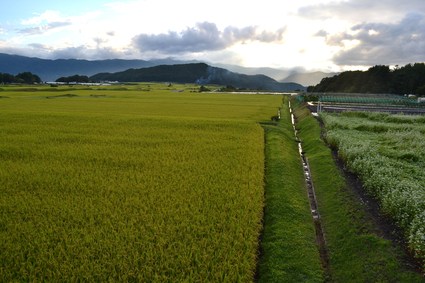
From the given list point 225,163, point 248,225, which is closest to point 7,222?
point 248,225

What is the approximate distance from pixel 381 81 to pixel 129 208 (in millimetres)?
84999

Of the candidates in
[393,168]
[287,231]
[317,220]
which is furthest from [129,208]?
[393,168]

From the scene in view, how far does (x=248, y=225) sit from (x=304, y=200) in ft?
12.3

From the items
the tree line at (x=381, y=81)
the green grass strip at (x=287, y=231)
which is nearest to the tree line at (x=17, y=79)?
the tree line at (x=381, y=81)

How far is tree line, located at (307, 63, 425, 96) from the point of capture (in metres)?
72.8

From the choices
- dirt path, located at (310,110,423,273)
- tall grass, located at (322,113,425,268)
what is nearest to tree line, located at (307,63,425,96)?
tall grass, located at (322,113,425,268)

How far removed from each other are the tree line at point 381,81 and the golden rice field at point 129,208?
216 feet

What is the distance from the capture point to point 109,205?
412 inches

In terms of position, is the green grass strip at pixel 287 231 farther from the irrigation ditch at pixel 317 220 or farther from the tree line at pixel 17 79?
the tree line at pixel 17 79

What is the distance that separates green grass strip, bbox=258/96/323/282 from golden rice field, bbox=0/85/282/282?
1.24 feet

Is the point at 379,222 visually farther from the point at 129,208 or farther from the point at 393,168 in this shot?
the point at 129,208

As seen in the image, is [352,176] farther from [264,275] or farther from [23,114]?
[23,114]

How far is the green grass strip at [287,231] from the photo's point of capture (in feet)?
26.2

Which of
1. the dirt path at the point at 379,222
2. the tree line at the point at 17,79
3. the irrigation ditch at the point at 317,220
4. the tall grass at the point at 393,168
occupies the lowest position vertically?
the irrigation ditch at the point at 317,220
